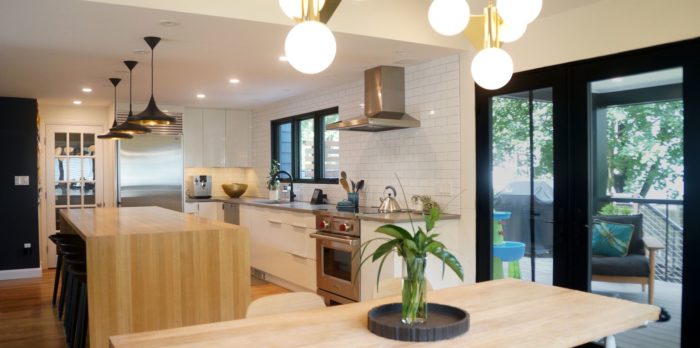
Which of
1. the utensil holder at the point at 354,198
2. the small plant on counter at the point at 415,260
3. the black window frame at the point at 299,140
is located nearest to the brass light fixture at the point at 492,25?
the small plant on counter at the point at 415,260

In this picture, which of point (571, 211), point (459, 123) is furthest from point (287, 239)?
point (571, 211)

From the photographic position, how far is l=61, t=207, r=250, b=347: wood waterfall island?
3.21 m

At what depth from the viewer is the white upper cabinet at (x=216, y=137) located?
7.73 meters

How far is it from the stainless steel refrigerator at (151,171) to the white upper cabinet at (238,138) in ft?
2.46

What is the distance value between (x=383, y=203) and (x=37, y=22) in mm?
2980

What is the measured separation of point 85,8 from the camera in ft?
10.2

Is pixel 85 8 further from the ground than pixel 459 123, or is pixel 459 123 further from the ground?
pixel 85 8

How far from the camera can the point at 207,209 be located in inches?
298

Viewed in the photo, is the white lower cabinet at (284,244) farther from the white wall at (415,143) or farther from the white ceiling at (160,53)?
the white ceiling at (160,53)

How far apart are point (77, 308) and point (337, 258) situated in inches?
83.8

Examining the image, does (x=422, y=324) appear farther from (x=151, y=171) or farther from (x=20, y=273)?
(x=20, y=273)

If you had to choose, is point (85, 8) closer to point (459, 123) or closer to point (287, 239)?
point (459, 123)

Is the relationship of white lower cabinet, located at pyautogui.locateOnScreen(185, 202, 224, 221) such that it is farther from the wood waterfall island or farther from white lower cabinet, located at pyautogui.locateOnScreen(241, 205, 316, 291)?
the wood waterfall island

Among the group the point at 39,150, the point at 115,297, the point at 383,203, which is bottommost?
the point at 115,297
